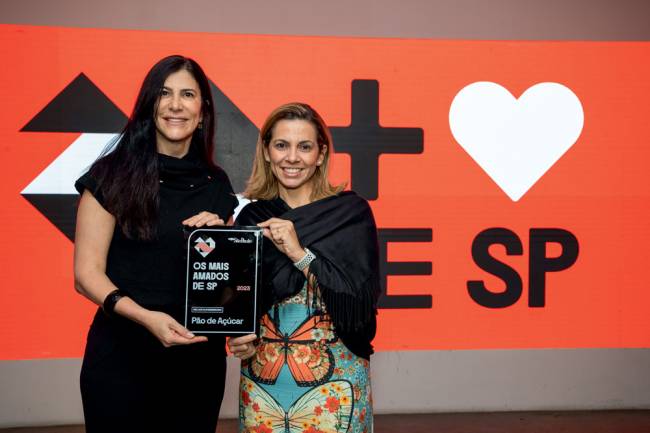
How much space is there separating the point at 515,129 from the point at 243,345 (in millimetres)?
2347

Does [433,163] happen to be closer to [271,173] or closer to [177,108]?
[271,173]

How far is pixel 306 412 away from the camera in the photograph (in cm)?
147

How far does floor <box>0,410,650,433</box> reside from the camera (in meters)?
3.07

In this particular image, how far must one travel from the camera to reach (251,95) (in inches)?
124

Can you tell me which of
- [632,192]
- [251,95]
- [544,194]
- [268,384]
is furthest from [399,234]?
[268,384]

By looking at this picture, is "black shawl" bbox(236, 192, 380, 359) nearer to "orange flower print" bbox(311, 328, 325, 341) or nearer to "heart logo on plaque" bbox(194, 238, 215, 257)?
"orange flower print" bbox(311, 328, 325, 341)

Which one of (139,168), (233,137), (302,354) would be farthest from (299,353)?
(233,137)

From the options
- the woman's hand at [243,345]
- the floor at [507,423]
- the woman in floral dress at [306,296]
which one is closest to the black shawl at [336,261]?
the woman in floral dress at [306,296]

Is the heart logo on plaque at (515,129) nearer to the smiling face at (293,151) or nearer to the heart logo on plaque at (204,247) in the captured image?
the smiling face at (293,151)

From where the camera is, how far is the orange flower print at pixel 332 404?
1488 mm

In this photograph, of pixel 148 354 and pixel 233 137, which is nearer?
pixel 148 354

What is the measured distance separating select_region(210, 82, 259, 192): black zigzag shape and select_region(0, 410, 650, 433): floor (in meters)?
1.35

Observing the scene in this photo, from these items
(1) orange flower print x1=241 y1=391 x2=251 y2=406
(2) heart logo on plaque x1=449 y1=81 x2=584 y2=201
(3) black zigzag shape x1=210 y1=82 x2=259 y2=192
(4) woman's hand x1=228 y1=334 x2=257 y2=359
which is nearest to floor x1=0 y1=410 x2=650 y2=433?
(2) heart logo on plaque x1=449 y1=81 x2=584 y2=201

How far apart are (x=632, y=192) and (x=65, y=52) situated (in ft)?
10.1
